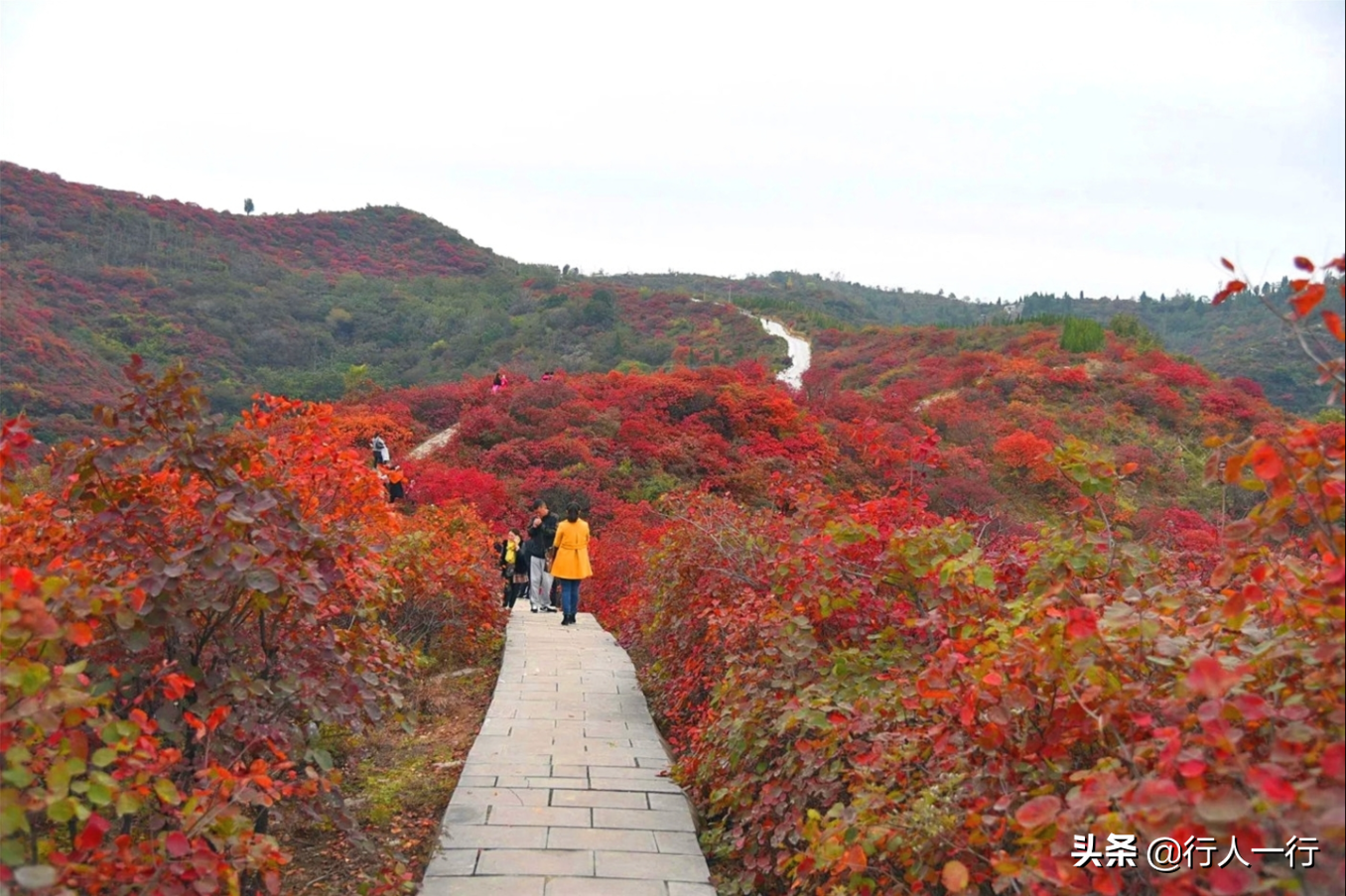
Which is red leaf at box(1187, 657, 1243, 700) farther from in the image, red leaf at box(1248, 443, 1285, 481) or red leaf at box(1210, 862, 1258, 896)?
red leaf at box(1248, 443, 1285, 481)

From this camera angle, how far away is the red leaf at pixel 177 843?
8.11 feet

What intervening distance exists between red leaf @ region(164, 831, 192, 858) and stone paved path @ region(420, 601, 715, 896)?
5.02 ft

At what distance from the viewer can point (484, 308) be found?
5444 cm

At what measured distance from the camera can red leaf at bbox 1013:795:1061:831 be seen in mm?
2072

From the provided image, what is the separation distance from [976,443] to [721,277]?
81.4 metres

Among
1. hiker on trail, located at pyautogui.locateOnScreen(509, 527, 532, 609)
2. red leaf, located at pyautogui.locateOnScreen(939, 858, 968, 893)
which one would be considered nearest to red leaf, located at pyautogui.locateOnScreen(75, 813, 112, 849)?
red leaf, located at pyautogui.locateOnScreen(939, 858, 968, 893)

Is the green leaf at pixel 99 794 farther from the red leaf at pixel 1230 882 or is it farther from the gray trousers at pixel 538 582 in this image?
the gray trousers at pixel 538 582

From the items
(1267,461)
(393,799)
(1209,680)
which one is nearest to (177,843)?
(1209,680)

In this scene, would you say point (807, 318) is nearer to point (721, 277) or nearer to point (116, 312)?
point (116, 312)

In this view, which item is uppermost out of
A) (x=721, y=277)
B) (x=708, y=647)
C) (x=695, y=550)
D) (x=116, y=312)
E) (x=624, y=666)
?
(x=721, y=277)

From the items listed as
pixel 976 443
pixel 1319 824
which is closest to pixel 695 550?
pixel 1319 824

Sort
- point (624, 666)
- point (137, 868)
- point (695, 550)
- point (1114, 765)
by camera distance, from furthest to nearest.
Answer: point (624, 666), point (695, 550), point (137, 868), point (1114, 765)

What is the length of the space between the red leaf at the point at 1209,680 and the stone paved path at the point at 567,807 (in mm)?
2558

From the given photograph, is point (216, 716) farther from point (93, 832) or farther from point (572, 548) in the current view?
point (572, 548)
